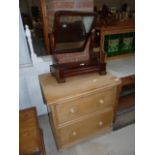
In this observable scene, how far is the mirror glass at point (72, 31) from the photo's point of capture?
46.3 inches

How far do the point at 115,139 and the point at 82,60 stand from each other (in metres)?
0.86

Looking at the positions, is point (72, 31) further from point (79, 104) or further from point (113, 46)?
point (113, 46)

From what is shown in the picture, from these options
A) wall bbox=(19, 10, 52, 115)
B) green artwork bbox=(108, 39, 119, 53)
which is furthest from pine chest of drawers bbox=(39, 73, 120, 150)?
green artwork bbox=(108, 39, 119, 53)

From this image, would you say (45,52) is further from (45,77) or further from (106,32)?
(106,32)

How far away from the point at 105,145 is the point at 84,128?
298 mm

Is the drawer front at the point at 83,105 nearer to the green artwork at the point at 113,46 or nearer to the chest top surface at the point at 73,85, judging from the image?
the chest top surface at the point at 73,85

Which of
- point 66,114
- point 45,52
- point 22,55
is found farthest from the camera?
point 45,52

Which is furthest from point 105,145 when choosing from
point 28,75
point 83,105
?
point 28,75

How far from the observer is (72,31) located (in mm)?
1247

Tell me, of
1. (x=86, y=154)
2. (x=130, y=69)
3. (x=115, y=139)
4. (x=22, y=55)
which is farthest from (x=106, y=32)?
(x=86, y=154)

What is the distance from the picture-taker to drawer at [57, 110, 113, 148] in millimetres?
1349

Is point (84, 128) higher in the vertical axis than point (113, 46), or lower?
lower
